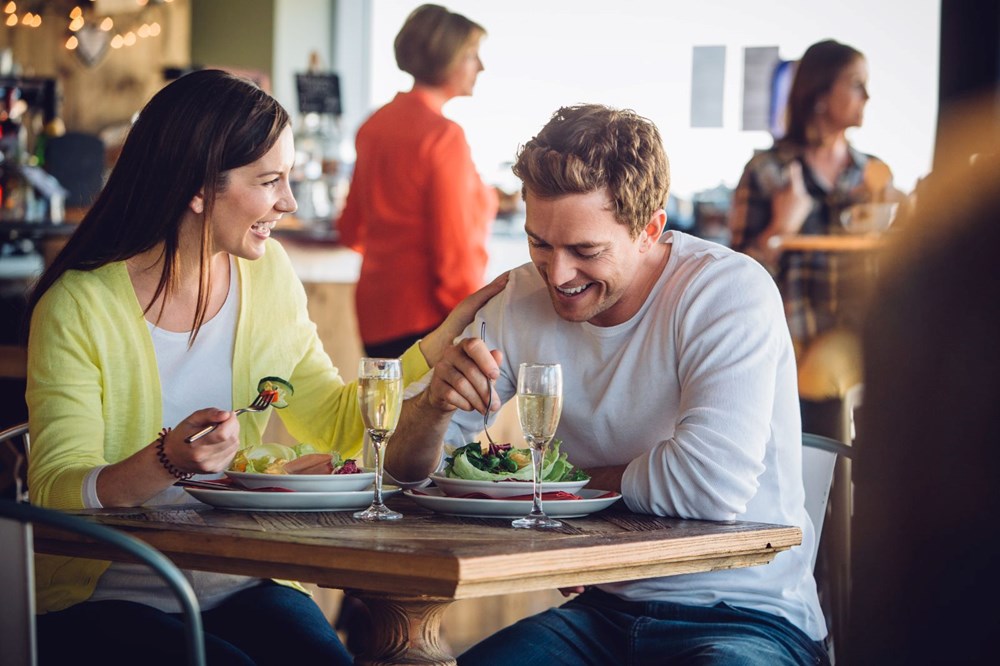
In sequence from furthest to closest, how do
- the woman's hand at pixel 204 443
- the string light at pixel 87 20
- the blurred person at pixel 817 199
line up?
the string light at pixel 87 20
the blurred person at pixel 817 199
the woman's hand at pixel 204 443

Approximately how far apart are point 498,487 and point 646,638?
31 cm

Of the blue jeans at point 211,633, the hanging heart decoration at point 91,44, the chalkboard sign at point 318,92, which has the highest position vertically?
the hanging heart decoration at point 91,44

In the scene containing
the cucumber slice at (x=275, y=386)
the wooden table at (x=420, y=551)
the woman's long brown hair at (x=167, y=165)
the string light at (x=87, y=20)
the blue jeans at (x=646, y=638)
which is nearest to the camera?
the wooden table at (x=420, y=551)

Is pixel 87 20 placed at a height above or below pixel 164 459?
above

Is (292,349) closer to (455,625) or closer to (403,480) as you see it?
(403,480)

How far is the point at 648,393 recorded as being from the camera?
1854 millimetres

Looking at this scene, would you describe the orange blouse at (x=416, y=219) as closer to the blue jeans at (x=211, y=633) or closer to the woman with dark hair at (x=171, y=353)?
the woman with dark hair at (x=171, y=353)

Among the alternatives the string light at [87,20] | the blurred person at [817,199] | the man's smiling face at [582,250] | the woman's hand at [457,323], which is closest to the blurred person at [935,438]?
the man's smiling face at [582,250]

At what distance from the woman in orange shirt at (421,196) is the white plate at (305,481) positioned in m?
2.04

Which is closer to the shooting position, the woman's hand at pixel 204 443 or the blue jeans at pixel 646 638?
the woman's hand at pixel 204 443

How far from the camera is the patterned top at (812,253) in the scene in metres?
3.40

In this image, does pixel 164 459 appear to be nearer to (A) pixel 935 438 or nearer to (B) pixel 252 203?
(B) pixel 252 203

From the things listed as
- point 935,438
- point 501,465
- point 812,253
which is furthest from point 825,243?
point 935,438

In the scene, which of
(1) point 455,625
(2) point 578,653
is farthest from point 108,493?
(1) point 455,625
